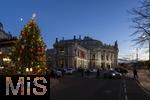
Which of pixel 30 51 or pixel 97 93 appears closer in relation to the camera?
pixel 97 93

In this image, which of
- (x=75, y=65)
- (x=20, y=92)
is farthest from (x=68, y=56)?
(x=20, y=92)

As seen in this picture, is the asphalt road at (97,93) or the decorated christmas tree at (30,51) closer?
the asphalt road at (97,93)

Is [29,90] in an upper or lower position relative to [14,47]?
lower

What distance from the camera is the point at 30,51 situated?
36688 mm

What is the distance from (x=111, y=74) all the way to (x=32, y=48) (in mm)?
31326

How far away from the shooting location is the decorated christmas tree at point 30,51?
116ft

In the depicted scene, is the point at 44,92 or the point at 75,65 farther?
the point at 75,65

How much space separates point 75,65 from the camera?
174500 mm

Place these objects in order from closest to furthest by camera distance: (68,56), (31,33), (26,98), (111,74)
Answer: (26,98), (31,33), (111,74), (68,56)

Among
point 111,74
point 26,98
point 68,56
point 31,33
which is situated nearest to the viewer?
point 26,98

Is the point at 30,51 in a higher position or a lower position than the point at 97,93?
higher

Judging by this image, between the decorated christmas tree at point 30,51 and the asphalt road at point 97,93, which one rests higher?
the decorated christmas tree at point 30,51

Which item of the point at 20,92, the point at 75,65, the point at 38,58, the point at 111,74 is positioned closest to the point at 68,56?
the point at 75,65

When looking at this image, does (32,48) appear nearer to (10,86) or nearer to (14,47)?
(14,47)
